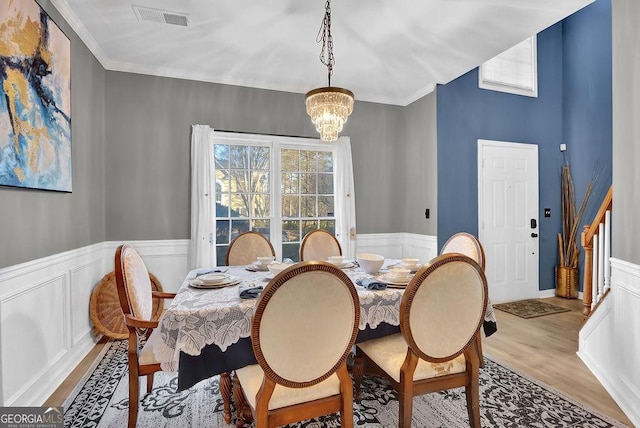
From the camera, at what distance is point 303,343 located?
1.31 metres

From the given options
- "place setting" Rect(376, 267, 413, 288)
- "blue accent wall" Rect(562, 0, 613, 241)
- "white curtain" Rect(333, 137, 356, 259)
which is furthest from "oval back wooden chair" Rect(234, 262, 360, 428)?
"blue accent wall" Rect(562, 0, 613, 241)

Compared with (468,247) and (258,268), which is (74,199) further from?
(468,247)

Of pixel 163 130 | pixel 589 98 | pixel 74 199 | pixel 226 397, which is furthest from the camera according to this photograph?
pixel 589 98

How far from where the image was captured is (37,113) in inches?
83.7

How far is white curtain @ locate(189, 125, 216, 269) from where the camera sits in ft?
11.9

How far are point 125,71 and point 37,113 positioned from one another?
5.29 feet

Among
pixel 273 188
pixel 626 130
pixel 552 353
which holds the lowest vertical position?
pixel 552 353

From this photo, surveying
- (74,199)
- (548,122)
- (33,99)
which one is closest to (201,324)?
(33,99)

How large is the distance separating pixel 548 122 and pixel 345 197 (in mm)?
3018

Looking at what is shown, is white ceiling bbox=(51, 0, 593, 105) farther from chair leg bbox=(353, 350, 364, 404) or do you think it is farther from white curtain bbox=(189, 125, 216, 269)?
chair leg bbox=(353, 350, 364, 404)

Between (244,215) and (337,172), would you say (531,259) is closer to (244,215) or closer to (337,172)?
(337,172)

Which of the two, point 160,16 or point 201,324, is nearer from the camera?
→ point 201,324

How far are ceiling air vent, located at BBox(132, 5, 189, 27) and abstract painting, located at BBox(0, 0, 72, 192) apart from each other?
22.2 inches

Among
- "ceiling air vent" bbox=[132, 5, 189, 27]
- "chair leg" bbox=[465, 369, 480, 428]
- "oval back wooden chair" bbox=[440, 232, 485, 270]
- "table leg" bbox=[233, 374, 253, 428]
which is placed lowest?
"table leg" bbox=[233, 374, 253, 428]
